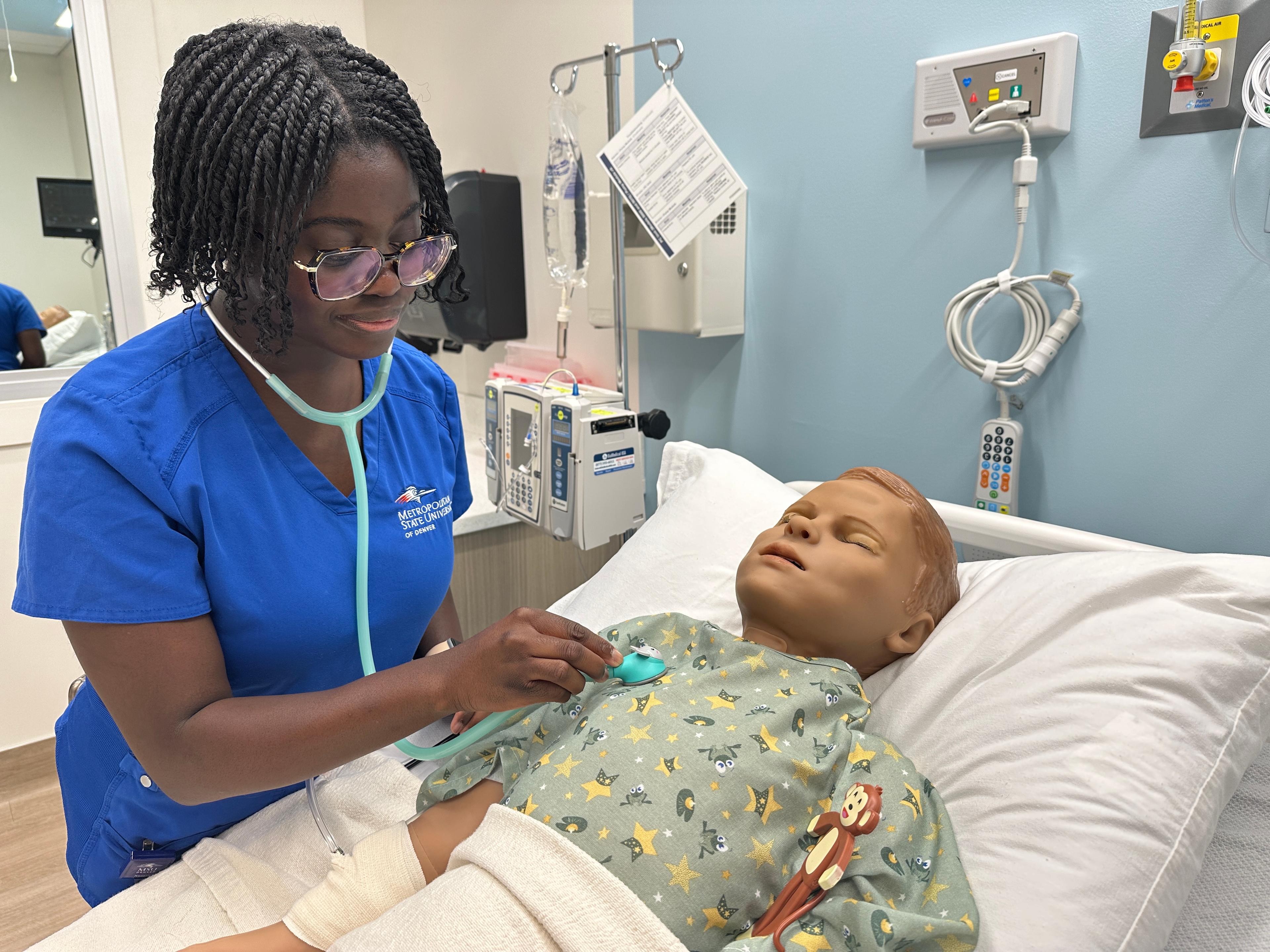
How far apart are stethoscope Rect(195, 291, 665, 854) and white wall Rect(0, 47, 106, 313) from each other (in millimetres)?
1960

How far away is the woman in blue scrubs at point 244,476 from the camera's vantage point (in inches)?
32.4

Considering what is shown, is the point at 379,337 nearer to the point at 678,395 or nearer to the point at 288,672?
the point at 288,672

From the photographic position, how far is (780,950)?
0.81 meters

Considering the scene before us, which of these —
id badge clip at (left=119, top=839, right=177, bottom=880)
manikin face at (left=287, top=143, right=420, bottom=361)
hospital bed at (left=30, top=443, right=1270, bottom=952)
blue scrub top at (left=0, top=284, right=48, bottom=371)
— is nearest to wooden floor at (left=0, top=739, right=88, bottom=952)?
id badge clip at (left=119, top=839, right=177, bottom=880)

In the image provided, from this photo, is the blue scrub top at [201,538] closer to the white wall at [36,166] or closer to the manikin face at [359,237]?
the manikin face at [359,237]

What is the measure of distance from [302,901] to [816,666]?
0.66m

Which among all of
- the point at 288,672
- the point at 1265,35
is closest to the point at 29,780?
the point at 288,672

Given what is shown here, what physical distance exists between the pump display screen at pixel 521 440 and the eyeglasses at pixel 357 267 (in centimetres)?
100

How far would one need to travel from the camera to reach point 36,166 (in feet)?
8.06

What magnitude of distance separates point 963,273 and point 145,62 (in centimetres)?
247

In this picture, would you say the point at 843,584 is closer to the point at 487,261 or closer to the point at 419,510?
the point at 419,510

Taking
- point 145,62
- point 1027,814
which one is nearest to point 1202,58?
point 1027,814

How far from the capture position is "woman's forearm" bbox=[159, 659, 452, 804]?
831 millimetres

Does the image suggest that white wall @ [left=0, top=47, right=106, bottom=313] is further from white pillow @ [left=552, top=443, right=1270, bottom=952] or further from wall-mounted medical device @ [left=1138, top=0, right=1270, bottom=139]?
wall-mounted medical device @ [left=1138, top=0, right=1270, bottom=139]
